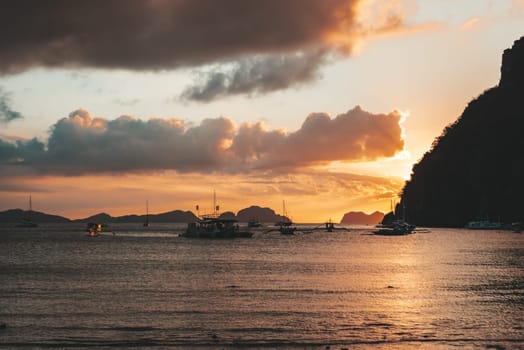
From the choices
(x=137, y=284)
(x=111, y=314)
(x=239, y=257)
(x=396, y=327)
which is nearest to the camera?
(x=396, y=327)

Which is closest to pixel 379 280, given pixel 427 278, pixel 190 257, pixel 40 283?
pixel 427 278

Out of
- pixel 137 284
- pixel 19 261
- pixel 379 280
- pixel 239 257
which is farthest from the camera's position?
pixel 239 257

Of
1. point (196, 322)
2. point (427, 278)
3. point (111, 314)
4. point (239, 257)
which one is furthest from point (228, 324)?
point (239, 257)

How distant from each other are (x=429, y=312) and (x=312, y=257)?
69.9m

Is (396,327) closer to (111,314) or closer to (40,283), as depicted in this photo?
(111,314)

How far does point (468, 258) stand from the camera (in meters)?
117

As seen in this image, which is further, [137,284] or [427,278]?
[427,278]

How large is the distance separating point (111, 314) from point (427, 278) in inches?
1750

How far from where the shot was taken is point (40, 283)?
7644cm

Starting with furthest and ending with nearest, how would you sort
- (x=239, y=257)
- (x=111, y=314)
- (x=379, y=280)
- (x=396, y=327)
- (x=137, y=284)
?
(x=239, y=257) → (x=379, y=280) → (x=137, y=284) → (x=111, y=314) → (x=396, y=327)

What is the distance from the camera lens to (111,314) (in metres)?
52.3

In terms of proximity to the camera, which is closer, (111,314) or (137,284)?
(111,314)

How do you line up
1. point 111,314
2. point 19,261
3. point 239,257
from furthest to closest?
point 239,257 → point 19,261 → point 111,314

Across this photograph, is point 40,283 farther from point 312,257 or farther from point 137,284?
point 312,257
